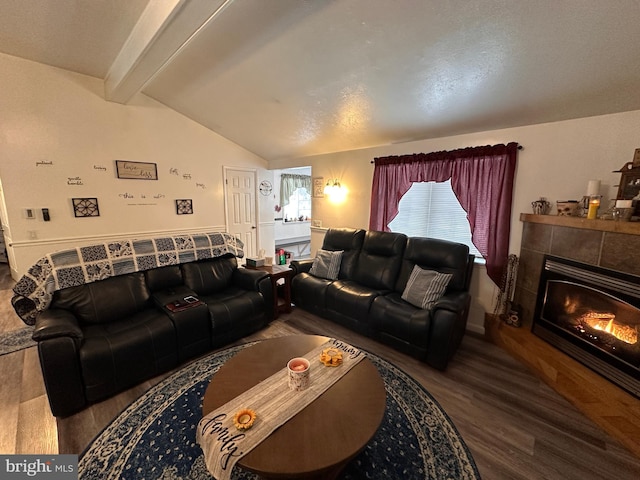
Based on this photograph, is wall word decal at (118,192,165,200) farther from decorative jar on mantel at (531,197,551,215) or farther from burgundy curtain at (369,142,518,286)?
decorative jar on mantel at (531,197,551,215)

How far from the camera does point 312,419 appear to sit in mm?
1297

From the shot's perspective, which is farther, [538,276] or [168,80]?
[168,80]

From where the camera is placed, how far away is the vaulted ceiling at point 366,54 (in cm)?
167

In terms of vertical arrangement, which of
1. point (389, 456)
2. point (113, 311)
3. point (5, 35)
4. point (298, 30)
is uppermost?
point (5, 35)

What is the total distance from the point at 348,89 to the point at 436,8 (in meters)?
1.14

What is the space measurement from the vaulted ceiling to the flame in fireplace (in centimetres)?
165

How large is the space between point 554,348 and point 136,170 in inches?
218

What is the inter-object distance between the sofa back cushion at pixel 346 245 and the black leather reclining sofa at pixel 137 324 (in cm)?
107

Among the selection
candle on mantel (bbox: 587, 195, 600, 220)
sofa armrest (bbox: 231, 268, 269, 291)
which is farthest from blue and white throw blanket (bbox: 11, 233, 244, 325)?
candle on mantel (bbox: 587, 195, 600, 220)

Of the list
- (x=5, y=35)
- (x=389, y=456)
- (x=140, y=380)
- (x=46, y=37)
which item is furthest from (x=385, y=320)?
(x=5, y=35)

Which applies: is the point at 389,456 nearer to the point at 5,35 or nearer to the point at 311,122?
the point at 311,122

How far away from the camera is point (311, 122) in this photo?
3.55 meters

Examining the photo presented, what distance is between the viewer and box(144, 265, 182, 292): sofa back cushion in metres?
2.69

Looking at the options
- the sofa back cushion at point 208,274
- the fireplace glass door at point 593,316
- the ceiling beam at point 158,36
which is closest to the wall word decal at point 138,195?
the ceiling beam at point 158,36
